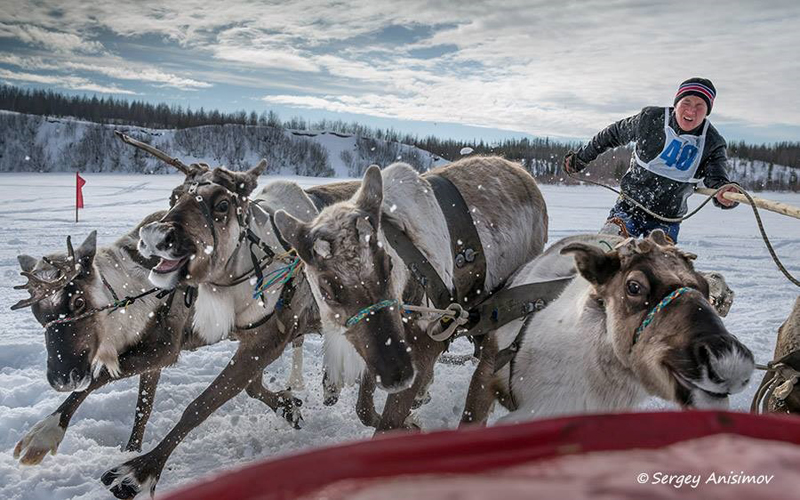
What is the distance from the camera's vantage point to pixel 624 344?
2307 millimetres

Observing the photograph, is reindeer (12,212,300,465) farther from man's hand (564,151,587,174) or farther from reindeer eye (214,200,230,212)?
man's hand (564,151,587,174)

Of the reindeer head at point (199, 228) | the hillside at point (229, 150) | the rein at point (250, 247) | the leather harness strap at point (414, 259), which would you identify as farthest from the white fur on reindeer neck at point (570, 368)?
the hillside at point (229, 150)

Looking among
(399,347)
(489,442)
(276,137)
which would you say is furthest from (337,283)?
(276,137)

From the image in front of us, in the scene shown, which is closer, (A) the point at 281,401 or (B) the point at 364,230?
(B) the point at 364,230

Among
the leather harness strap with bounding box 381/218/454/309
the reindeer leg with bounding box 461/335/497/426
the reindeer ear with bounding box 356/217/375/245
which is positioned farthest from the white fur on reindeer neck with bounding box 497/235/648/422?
the reindeer ear with bounding box 356/217/375/245

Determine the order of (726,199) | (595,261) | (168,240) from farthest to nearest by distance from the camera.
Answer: (726,199)
(168,240)
(595,261)

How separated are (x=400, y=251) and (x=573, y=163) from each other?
97.3 inches

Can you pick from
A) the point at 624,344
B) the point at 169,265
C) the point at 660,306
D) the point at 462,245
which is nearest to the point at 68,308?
the point at 169,265

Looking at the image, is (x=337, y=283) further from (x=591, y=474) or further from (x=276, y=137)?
(x=276, y=137)

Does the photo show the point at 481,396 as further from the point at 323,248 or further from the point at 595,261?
the point at 323,248

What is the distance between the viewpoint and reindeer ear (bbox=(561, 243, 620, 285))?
7.87ft

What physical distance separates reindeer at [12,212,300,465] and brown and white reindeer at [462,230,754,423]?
240cm

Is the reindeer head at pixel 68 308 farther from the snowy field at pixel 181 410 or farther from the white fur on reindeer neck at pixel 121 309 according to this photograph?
the snowy field at pixel 181 410

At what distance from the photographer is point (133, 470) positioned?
121 inches
